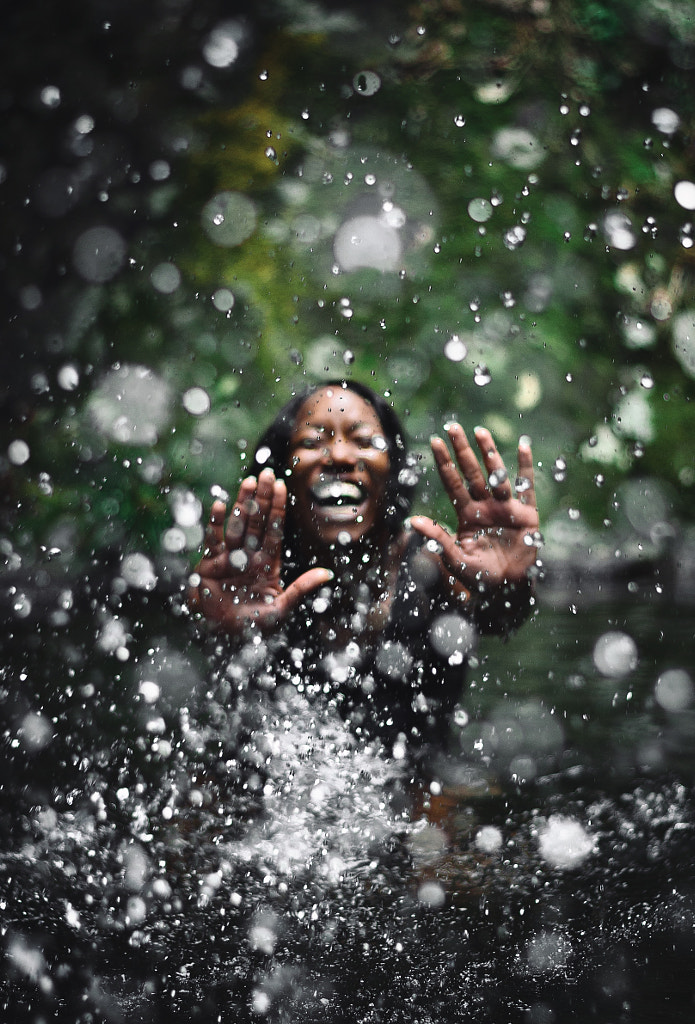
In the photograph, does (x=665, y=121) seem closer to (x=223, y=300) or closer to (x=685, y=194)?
(x=685, y=194)

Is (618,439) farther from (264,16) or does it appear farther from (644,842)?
(644,842)

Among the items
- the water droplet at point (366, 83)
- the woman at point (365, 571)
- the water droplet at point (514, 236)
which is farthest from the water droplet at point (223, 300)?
the woman at point (365, 571)

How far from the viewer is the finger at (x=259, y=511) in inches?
85.0

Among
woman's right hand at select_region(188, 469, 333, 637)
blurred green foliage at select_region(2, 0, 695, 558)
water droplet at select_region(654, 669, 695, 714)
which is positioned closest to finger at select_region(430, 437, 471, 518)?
woman's right hand at select_region(188, 469, 333, 637)

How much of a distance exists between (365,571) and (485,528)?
0.29 m

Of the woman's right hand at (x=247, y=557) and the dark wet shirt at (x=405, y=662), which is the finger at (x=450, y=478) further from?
the woman's right hand at (x=247, y=557)

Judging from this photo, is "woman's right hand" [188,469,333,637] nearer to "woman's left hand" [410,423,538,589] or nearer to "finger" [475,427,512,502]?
"woman's left hand" [410,423,538,589]

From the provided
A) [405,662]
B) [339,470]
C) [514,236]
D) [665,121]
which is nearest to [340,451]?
[339,470]

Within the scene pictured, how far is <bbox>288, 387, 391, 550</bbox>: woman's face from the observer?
7.13 feet

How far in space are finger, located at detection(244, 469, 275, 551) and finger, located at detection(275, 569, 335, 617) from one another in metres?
0.15

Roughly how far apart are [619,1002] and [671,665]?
6.92ft

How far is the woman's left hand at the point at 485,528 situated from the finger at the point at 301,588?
26 cm

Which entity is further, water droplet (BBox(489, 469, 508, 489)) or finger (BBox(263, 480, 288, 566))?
finger (BBox(263, 480, 288, 566))

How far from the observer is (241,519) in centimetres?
217
